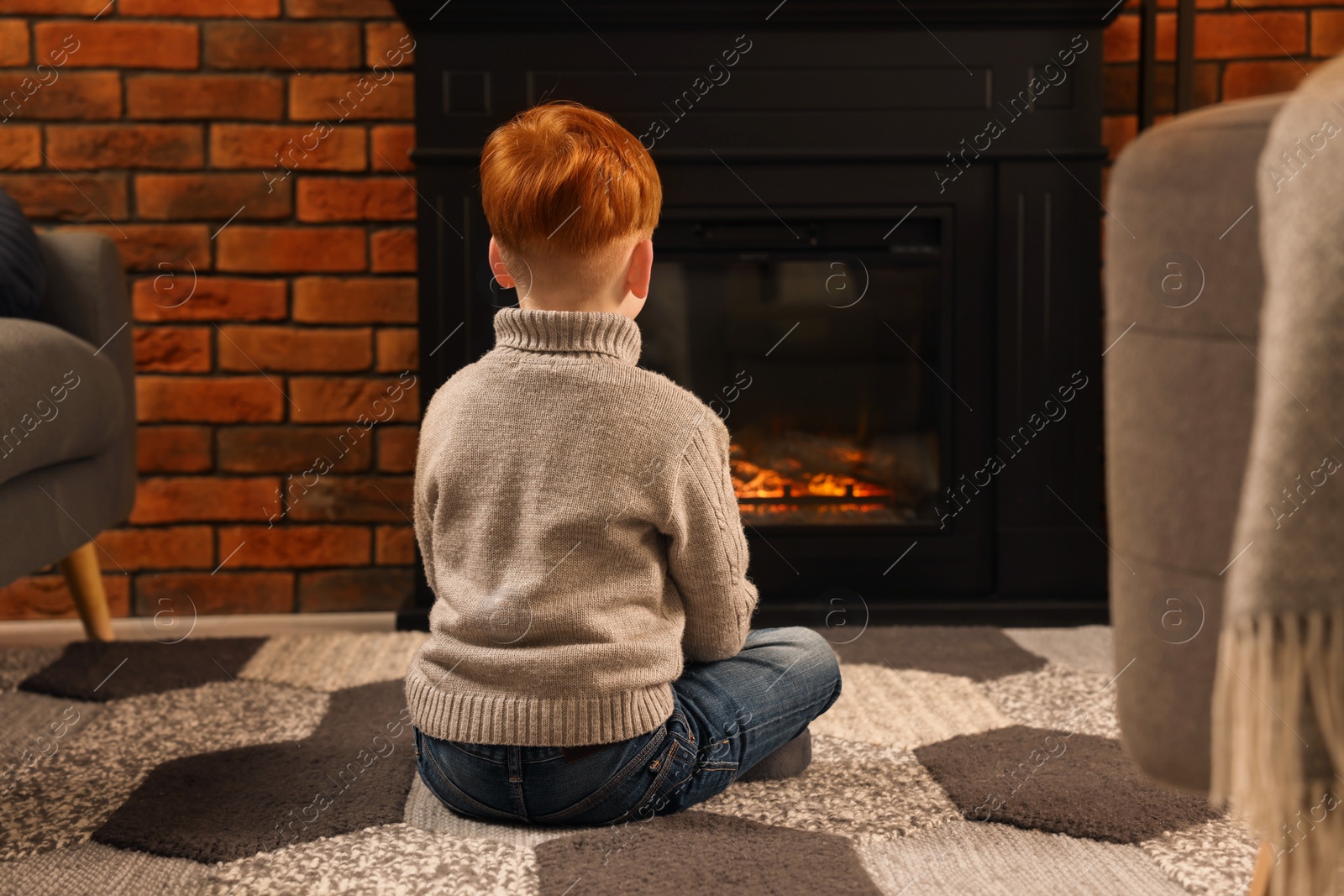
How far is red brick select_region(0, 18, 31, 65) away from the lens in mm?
1804

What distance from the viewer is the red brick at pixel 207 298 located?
1.84 meters

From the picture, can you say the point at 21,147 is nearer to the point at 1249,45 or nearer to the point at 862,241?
the point at 862,241

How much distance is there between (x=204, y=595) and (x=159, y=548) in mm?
107

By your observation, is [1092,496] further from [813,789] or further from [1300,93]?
[1300,93]

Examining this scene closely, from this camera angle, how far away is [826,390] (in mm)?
1758

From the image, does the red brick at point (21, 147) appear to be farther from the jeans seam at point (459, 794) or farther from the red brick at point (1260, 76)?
the red brick at point (1260, 76)

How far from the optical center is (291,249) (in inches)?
73.0

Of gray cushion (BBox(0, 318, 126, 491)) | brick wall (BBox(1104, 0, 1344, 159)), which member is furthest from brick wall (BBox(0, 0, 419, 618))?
brick wall (BBox(1104, 0, 1344, 159))

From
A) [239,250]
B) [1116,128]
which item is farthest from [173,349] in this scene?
[1116,128]

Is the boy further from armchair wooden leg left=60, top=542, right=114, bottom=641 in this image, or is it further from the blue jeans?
armchair wooden leg left=60, top=542, right=114, bottom=641

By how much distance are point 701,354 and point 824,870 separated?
3.39 feet

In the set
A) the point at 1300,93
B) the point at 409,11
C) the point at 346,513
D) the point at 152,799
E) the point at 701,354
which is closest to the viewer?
the point at 1300,93

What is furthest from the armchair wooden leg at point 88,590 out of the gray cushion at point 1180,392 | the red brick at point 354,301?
the gray cushion at point 1180,392

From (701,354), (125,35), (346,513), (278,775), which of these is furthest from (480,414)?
(125,35)
